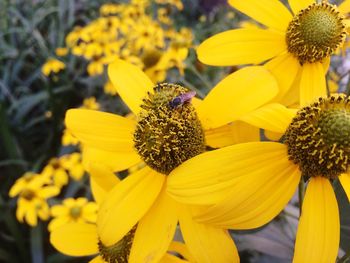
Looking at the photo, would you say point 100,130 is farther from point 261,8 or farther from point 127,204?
point 261,8

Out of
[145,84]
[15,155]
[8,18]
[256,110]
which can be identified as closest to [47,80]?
[15,155]

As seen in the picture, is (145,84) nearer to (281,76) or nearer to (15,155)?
(281,76)

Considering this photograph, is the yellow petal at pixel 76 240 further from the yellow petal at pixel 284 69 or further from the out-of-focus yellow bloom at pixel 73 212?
the out-of-focus yellow bloom at pixel 73 212

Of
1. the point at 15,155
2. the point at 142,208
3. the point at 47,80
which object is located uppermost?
the point at 142,208

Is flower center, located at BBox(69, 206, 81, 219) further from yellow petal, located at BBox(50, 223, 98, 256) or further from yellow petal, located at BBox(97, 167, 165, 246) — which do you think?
yellow petal, located at BBox(97, 167, 165, 246)

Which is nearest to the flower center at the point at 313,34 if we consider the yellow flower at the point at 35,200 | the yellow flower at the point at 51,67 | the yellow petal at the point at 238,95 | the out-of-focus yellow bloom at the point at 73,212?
the yellow petal at the point at 238,95

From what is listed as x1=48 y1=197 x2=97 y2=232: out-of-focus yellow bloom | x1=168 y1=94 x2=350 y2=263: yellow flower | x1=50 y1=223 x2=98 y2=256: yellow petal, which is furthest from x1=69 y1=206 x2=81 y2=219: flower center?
x1=168 y1=94 x2=350 y2=263: yellow flower
